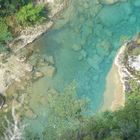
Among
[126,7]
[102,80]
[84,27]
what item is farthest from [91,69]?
[126,7]

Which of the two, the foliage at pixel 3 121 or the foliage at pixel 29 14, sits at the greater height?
the foliage at pixel 29 14

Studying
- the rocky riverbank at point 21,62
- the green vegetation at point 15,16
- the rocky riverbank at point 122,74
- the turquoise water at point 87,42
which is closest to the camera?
the rocky riverbank at point 122,74

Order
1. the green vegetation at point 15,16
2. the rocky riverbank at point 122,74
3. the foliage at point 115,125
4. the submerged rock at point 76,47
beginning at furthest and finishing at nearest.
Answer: the submerged rock at point 76,47
the green vegetation at point 15,16
the rocky riverbank at point 122,74
the foliage at point 115,125

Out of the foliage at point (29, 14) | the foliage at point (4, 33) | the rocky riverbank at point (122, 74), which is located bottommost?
the rocky riverbank at point (122, 74)

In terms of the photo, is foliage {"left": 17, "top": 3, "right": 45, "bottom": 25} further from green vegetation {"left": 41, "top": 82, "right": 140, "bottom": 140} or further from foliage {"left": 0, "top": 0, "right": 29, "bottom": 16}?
green vegetation {"left": 41, "top": 82, "right": 140, "bottom": 140}

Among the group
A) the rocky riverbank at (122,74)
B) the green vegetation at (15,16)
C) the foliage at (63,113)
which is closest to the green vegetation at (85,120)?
the foliage at (63,113)

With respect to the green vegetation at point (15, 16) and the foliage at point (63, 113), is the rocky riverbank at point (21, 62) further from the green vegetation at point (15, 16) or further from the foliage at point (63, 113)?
the foliage at point (63, 113)

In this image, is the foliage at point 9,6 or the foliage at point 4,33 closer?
the foliage at point 4,33

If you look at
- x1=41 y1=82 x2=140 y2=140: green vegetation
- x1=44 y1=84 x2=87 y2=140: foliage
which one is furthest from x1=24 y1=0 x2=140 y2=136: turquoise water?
x1=41 y1=82 x2=140 y2=140: green vegetation
